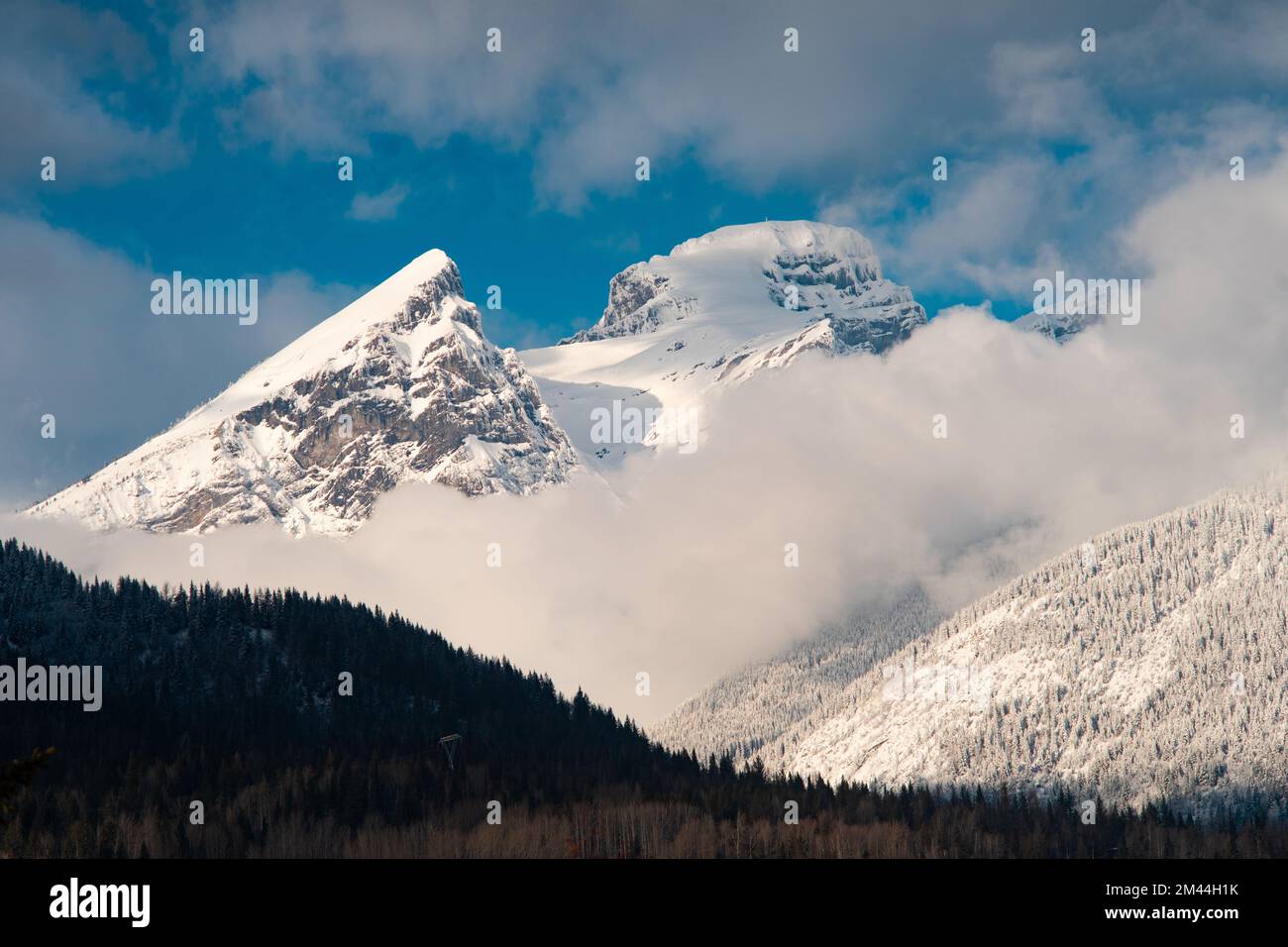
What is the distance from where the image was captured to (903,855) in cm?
16212
